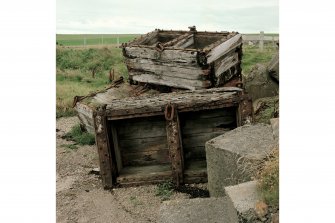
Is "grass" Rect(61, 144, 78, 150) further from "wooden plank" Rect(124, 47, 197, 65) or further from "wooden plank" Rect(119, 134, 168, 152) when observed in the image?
"wooden plank" Rect(119, 134, 168, 152)

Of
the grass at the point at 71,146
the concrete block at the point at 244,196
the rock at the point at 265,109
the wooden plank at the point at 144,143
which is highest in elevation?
the rock at the point at 265,109

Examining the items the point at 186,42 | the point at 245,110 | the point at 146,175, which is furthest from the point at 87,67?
the point at 245,110

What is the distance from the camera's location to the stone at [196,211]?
3326mm

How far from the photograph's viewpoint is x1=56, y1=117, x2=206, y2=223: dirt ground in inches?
171

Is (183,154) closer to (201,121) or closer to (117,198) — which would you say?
(201,121)

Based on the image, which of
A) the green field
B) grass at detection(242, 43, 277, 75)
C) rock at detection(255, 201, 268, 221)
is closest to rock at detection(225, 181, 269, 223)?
rock at detection(255, 201, 268, 221)

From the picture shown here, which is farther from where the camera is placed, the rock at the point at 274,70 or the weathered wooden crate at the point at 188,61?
the rock at the point at 274,70

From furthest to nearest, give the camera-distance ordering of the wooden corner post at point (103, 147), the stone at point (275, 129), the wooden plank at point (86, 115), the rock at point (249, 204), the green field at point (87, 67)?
1. the green field at point (87, 67)
2. the wooden plank at point (86, 115)
3. the wooden corner post at point (103, 147)
4. the stone at point (275, 129)
5. the rock at point (249, 204)

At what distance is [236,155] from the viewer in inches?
151

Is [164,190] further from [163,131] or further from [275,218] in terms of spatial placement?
[275,218]

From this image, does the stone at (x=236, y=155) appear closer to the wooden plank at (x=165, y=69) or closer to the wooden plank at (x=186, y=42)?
the wooden plank at (x=165, y=69)

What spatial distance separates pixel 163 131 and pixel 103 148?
69cm

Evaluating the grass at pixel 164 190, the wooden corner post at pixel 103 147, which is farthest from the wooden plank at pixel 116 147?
the grass at pixel 164 190

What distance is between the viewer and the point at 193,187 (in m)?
4.81
